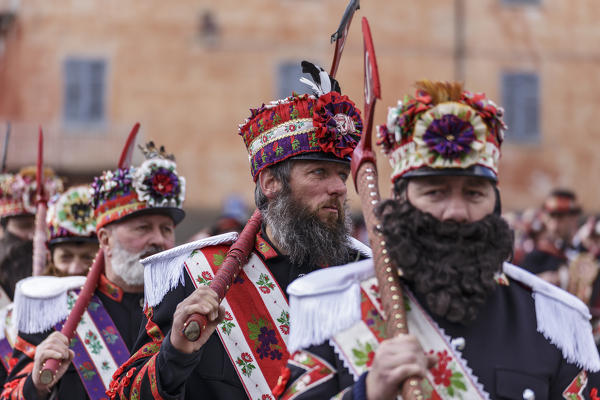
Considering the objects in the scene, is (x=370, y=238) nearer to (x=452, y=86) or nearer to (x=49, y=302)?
(x=452, y=86)

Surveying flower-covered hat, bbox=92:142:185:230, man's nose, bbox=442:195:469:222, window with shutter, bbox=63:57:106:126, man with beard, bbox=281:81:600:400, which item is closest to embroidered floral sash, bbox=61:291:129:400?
flower-covered hat, bbox=92:142:185:230

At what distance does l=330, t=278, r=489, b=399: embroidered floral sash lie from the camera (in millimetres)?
2967

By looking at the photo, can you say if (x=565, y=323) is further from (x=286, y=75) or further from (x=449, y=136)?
(x=286, y=75)

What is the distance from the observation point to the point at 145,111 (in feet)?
74.5

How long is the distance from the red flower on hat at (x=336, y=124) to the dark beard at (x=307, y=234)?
243 millimetres

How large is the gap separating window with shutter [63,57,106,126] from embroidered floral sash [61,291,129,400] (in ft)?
59.5

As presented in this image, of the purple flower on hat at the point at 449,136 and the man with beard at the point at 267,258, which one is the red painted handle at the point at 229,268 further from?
the purple flower on hat at the point at 449,136

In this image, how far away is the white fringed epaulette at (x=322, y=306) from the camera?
3.05 meters

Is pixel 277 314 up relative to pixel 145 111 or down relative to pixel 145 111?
down

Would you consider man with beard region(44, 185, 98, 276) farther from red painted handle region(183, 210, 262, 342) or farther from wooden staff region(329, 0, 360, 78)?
wooden staff region(329, 0, 360, 78)

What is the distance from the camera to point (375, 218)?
316 cm

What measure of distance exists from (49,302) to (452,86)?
114 inches

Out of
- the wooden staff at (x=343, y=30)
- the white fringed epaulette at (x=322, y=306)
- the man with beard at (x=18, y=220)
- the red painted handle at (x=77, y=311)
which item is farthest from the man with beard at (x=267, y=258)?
the man with beard at (x=18, y=220)

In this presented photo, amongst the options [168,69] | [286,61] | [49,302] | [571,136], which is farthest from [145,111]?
[49,302]
